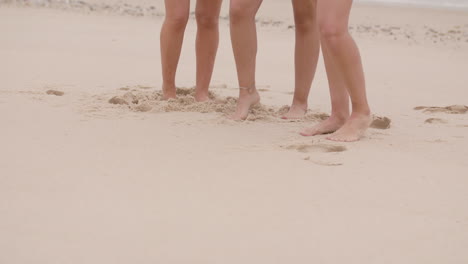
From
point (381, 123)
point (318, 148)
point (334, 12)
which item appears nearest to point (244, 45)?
point (334, 12)

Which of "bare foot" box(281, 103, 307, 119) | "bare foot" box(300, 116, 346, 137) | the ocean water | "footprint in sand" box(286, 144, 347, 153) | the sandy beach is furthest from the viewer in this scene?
the ocean water

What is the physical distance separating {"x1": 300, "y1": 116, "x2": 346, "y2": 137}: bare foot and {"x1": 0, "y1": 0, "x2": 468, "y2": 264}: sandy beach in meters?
0.10

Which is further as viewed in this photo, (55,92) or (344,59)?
(55,92)

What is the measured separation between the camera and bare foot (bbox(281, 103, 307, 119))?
482 cm

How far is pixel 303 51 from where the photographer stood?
486 cm

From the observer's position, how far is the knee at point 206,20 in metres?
5.13

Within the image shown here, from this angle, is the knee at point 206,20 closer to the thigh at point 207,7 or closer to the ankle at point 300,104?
the thigh at point 207,7

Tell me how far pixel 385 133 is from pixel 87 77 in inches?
106

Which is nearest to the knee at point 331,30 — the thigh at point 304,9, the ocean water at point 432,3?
the thigh at point 304,9

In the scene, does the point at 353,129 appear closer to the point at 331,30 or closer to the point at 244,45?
the point at 331,30

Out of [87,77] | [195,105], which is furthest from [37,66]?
[195,105]

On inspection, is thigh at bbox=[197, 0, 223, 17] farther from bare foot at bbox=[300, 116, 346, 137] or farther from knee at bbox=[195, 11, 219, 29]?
bare foot at bbox=[300, 116, 346, 137]

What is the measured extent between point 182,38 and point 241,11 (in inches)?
30.7

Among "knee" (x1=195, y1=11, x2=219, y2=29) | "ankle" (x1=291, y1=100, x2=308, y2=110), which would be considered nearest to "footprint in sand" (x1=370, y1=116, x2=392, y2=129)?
"ankle" (x1=291, y1=100, x2=308, y2=110)
